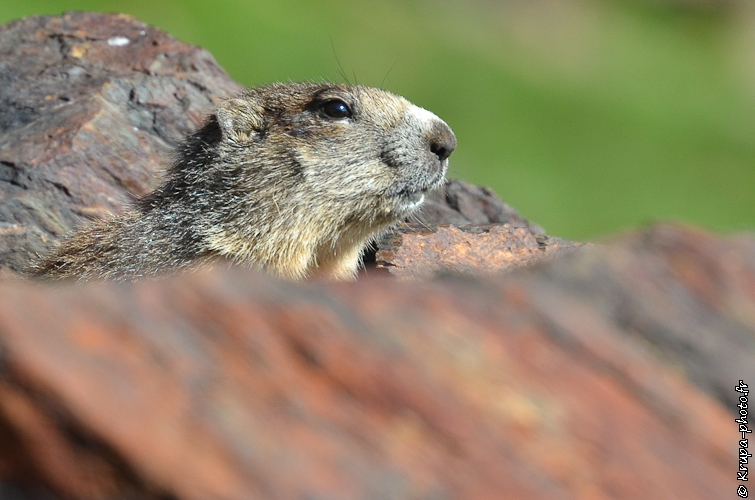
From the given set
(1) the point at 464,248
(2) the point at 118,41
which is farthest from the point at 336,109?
(2) the point at 118,41

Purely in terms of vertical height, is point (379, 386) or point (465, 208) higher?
point (465, 208)

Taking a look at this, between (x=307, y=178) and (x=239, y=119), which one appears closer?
(x=307, y=178)

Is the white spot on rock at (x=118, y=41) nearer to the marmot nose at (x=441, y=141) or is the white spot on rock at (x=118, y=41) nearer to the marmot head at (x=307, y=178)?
the marmot head at (x=307, y=178)

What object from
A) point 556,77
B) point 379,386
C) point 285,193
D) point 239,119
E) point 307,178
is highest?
point 556,77

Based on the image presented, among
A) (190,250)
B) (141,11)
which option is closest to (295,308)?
(190,250)

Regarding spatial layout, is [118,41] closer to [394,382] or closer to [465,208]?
[465,208]

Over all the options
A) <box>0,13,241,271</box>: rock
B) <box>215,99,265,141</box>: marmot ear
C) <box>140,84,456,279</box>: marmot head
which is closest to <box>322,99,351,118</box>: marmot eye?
<box>140,84,456,279</box>: marmot head

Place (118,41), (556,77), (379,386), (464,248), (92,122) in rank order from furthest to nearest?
(556,77), (118,41), (92,122), (464,248), (379,386)
